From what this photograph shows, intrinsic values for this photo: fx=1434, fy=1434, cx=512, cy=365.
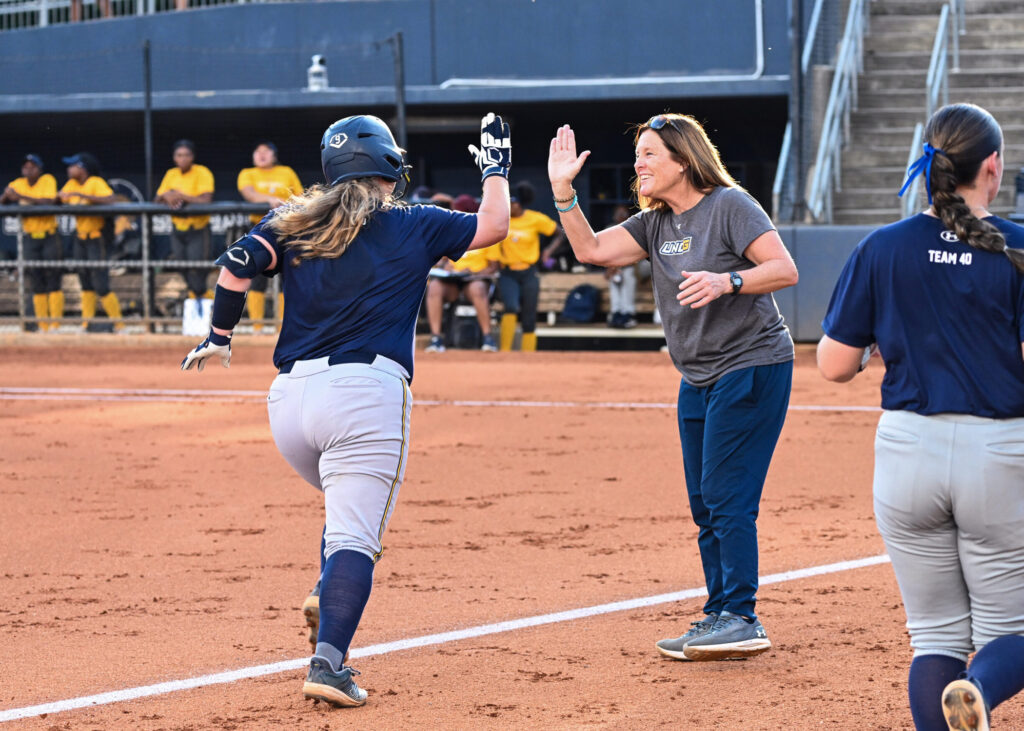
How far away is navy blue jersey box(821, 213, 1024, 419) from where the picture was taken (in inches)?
129

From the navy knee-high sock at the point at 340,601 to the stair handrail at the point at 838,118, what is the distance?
13.4 metres

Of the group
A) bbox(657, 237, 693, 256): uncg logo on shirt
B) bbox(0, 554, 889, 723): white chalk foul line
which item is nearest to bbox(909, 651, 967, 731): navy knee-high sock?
bbox(657, 237, 693, 256): uncg logo on shirt

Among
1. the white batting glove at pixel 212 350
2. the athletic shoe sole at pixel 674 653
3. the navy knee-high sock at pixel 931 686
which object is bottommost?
the athletic shoe sole at pixel 674 653

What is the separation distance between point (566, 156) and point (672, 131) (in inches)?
15.3

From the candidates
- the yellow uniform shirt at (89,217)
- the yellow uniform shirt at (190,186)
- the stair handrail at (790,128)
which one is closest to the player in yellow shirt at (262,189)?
the yellow uniform shirt at (190,186)

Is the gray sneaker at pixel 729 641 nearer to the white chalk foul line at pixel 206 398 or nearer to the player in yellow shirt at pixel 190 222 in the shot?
the white chalk foul line at pixel 206 398

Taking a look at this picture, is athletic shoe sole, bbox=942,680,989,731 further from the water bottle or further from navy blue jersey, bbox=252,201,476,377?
the water bottle

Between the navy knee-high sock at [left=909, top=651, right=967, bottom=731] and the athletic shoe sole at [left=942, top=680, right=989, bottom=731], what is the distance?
12cm

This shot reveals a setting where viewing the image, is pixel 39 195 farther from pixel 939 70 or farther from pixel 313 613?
pixel 313 613

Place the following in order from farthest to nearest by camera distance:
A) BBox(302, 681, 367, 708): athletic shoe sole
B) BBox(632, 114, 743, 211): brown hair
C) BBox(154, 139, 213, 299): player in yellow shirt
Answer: BBox(154, 139, 213, 299): player in yellow shirt < BBox(632, 114, 743, 211): brown hair < BBox(302, 681, 367, 708): athletic shoe sole

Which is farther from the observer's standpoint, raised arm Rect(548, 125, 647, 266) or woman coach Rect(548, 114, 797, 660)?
raised arm Rect(548, 125, 647, 266)

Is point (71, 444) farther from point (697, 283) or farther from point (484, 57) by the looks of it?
point (484, 57)

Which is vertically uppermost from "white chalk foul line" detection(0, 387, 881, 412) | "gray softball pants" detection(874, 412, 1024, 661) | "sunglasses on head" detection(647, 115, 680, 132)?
"sunglasses on head" detection(647, 115, 680, 132)

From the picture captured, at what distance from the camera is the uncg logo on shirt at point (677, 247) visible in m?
4.86
